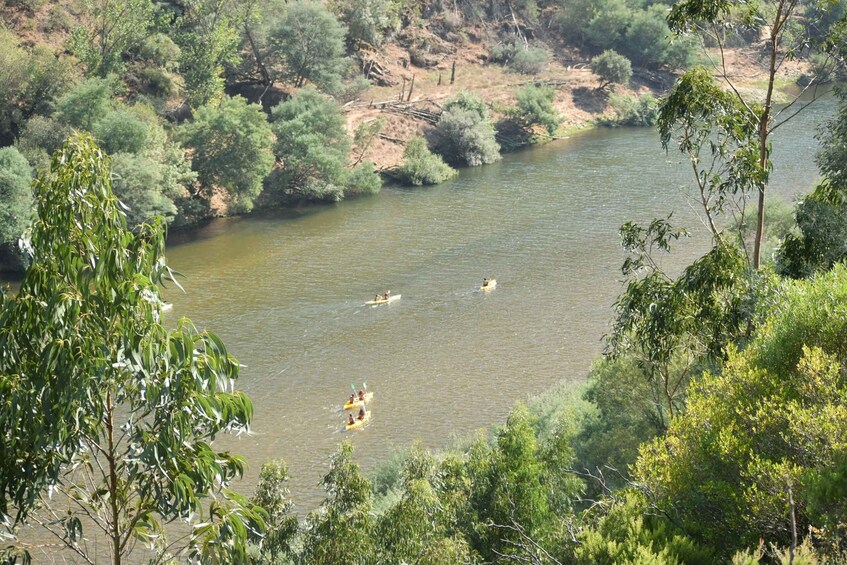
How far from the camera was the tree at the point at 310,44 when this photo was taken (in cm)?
6625

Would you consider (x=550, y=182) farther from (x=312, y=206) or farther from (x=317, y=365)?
(x=317, y=365)

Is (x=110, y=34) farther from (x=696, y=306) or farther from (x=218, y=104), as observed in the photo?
(x=696, y=306)

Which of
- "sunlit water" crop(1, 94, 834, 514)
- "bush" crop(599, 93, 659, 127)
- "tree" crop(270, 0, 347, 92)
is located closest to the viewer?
"sunlit water" crop(1, 94, 834, 514)

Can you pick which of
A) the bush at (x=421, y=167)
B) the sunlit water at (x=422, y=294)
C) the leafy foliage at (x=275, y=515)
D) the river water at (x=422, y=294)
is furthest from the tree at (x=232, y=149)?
the leafy foliage at (x=275, y=515)

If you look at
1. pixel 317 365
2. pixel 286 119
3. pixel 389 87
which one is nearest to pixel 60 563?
pixel 317 365

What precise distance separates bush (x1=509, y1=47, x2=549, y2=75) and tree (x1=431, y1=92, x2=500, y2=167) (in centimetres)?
1628

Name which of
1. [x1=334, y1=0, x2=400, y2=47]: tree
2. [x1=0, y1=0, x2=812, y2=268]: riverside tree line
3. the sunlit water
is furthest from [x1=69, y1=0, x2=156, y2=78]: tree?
[x1=334, y1=0, x2=400, y2=47]: tree

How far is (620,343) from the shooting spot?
16859mm

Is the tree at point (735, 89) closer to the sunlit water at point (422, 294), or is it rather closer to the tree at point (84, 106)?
the sunlit water at point (422, 294)

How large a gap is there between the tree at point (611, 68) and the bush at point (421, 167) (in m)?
25.6

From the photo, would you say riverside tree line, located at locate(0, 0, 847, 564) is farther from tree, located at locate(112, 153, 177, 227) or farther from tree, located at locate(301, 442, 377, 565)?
tree, located at locate(112, 153, 177, 227)

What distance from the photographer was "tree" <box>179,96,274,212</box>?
53.6 metres

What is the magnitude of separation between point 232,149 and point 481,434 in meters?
40.3

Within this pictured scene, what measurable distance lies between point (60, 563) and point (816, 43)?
70.5 feet
